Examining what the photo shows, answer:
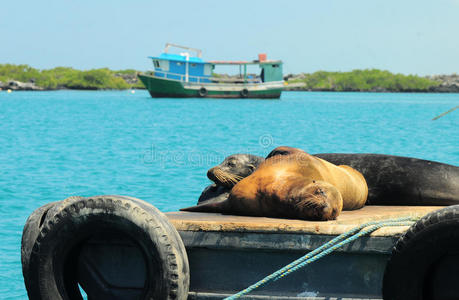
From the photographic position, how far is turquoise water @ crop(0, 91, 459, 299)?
51.8 feet

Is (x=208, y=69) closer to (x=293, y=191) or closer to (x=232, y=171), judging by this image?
(x=232, y=171)

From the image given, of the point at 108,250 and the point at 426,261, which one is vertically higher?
the point at 426,261

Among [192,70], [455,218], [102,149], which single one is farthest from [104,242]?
[192,70]

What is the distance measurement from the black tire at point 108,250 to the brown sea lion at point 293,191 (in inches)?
29.6

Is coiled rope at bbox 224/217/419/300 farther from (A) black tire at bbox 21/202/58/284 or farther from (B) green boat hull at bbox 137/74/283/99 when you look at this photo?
(B) green boat hull at bbox 137/74/283/99

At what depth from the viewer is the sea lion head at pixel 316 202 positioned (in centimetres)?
420

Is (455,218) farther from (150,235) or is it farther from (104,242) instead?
(104,242)

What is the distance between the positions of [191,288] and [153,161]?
19.7 m

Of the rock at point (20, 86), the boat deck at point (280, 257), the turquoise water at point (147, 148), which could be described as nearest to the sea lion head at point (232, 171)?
the boat deck at point (280, 257)

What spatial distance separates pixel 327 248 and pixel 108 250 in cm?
133

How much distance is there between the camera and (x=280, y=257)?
401 centimetres

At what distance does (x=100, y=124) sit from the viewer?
4378cm

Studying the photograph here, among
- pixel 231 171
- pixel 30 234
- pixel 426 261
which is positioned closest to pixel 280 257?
pixel 426 261

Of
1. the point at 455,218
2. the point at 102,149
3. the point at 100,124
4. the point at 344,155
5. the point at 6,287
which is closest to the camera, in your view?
the point at 455,218
